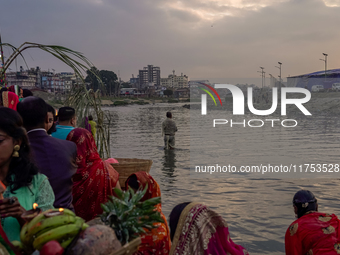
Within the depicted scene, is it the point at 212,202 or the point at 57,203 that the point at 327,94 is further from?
the point at 57,203

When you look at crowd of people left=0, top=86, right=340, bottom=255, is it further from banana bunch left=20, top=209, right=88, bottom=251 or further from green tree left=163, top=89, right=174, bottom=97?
green tree left=163, top=89, right=174, bottom=97

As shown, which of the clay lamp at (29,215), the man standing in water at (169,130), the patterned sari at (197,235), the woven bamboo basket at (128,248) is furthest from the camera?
the man standing in water at (169,130)

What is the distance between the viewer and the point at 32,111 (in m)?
2.52

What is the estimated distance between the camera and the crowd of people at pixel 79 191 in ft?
6.02

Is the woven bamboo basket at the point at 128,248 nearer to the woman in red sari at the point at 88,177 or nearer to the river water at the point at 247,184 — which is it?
the woman in red sari at the point at 88,177

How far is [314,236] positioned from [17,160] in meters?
2.52

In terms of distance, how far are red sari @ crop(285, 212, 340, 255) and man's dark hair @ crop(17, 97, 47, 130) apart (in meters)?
2.36

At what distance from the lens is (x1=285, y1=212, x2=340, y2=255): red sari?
10.3ft

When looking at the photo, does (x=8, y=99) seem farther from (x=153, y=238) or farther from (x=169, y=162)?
(x=169, y=162)

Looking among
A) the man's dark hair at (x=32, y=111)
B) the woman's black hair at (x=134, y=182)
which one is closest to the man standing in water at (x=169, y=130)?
the woman's black hair at (x=134, y=182)

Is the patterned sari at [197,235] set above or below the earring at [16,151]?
below

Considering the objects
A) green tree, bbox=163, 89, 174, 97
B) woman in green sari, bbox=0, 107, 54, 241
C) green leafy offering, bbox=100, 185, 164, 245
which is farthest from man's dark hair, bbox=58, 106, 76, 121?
green tree, bbox=163, 89, 174, 97

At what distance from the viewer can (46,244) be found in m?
1.41

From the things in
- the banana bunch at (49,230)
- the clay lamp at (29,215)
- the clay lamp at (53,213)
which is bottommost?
the banana bunch at (49,230)
